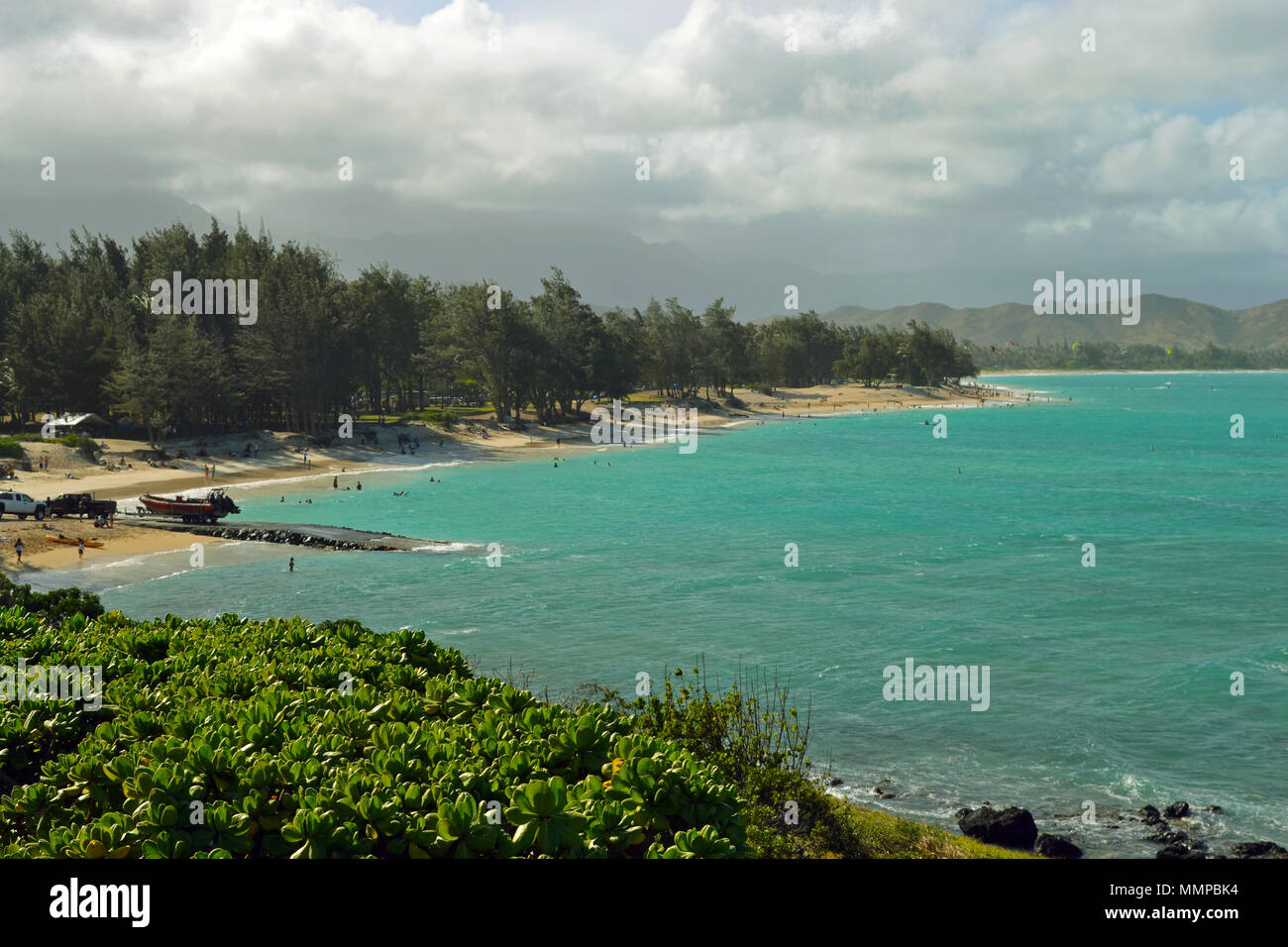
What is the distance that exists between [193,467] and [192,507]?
89.1 ft

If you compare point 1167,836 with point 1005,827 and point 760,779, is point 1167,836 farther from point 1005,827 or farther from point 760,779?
point 760,779

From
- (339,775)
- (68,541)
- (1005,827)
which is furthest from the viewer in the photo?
(68,541)

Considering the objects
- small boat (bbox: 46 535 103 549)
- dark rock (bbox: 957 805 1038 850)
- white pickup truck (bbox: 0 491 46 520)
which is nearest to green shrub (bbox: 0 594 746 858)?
dark rock (bbox: 957 805 1038 850)

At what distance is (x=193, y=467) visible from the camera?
302 feet

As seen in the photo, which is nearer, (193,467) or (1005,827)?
(1005,827)

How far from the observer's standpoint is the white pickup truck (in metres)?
64.8

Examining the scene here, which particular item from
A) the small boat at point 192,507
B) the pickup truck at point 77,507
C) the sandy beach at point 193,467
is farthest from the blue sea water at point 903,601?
the pickup truck at point 77,507

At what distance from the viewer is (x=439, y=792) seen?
1059cm

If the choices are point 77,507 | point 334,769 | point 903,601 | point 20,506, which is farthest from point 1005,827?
point 20,506

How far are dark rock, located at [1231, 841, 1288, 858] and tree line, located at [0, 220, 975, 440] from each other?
9507cm

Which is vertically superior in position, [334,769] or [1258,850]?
[334,769]

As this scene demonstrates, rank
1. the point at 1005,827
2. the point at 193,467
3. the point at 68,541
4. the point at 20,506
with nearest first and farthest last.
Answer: the point at 1005,827 → the point at 68,541 → the point at 20,506 → the point at 193,467

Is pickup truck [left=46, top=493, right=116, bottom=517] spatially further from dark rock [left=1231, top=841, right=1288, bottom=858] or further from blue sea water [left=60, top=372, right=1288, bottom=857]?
dark rock [left=1231, top=841, right=1288, bottom=858]
